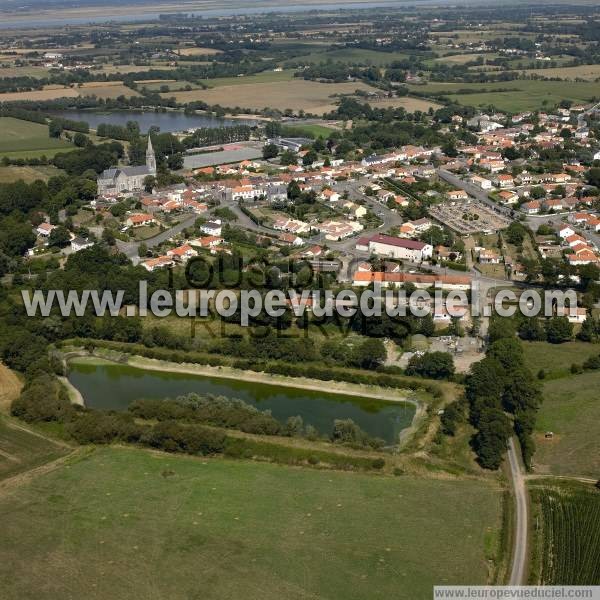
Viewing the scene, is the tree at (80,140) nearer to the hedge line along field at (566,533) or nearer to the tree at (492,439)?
the tree at (492,439)

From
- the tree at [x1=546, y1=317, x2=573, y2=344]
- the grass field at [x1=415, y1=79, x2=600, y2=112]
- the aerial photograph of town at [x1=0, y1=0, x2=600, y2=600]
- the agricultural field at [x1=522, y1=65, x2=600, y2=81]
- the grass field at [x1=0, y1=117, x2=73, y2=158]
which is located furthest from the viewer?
the agricultural field at [x1=522, y1=65, x2=600, y2=81]

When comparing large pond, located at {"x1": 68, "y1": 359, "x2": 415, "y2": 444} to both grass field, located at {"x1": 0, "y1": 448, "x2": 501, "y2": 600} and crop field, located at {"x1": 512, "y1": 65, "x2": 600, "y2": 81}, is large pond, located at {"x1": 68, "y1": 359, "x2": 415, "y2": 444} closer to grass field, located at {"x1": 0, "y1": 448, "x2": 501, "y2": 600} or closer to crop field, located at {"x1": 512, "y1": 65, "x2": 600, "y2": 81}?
grass field, located at {"x1": 0, "y1": 448, "x2": 501, "y2": 600}

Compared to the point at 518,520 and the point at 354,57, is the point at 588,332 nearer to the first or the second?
the point at 518,520

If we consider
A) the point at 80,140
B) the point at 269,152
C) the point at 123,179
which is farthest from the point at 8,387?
the point at 80,140

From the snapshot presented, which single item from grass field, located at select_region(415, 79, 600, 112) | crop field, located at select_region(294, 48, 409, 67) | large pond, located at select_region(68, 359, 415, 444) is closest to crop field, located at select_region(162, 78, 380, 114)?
grass field, located at select_region(415, 79, 600, 112)

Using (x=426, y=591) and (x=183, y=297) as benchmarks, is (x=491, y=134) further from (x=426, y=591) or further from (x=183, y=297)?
(x=426, y=591)

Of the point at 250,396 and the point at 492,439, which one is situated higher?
the point at 492,439

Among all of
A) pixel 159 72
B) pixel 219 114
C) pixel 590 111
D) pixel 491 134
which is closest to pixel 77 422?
pixel 491 134
